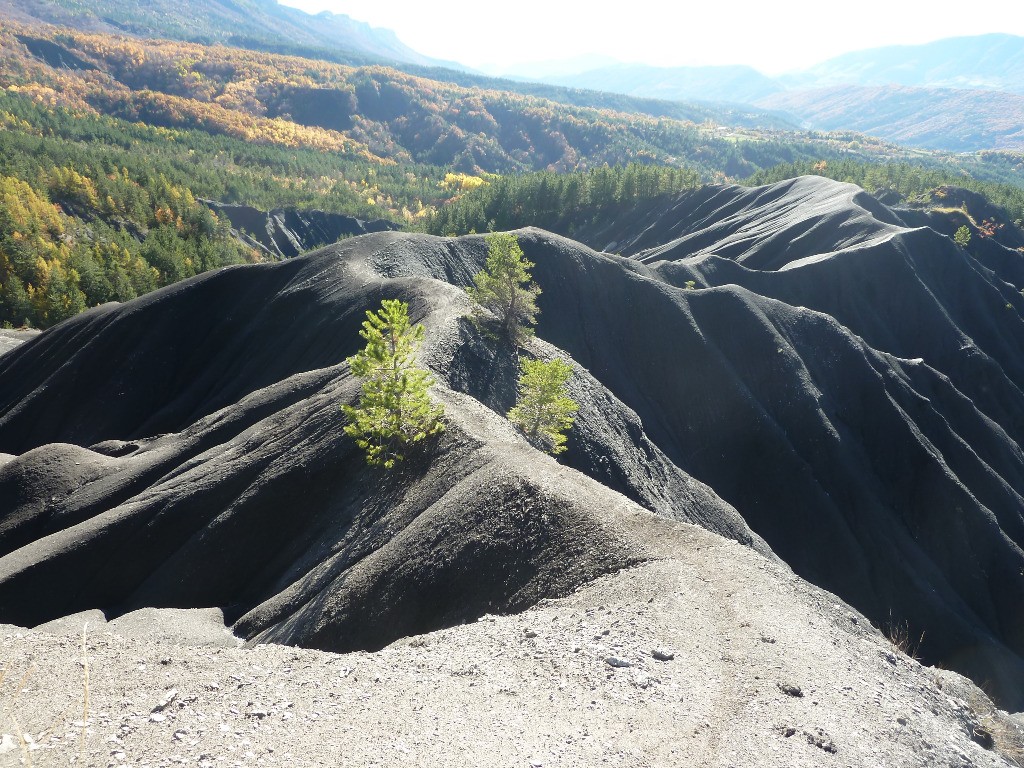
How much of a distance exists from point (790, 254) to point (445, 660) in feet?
357

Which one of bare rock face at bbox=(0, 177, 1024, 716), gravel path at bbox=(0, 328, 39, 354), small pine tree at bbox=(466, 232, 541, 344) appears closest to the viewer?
bare rock face at bbox=(0, 177, 1024, 716)

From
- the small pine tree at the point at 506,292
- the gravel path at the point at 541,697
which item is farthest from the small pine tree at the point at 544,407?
the gravel path at the point at 541,697

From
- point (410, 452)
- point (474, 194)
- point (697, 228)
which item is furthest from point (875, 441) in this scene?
point (474, 194)

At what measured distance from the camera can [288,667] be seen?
61.6 feet

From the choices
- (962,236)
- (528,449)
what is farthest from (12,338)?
(962,236)

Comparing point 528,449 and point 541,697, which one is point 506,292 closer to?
point 528,449

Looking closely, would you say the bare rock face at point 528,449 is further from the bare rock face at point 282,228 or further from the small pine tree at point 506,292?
the bare rock face at point 282,228

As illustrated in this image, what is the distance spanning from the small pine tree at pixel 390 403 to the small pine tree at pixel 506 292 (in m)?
19.8

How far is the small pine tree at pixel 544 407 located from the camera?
3897 cm

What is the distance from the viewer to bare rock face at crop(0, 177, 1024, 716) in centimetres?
2806

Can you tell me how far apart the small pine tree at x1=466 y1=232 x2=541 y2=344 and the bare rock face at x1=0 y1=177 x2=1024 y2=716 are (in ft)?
8.66

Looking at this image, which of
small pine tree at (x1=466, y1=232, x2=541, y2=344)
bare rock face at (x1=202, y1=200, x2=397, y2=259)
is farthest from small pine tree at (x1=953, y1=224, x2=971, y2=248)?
bare rock face at (x1=202, y1=200, x2=397, y2=259)

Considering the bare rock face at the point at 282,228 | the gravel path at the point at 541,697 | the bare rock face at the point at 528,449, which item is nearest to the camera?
the gravel path at the point at 541,697

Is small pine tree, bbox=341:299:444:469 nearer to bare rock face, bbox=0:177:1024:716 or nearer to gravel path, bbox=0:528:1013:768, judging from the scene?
bare rock face, bbox=0:177:1024:716
